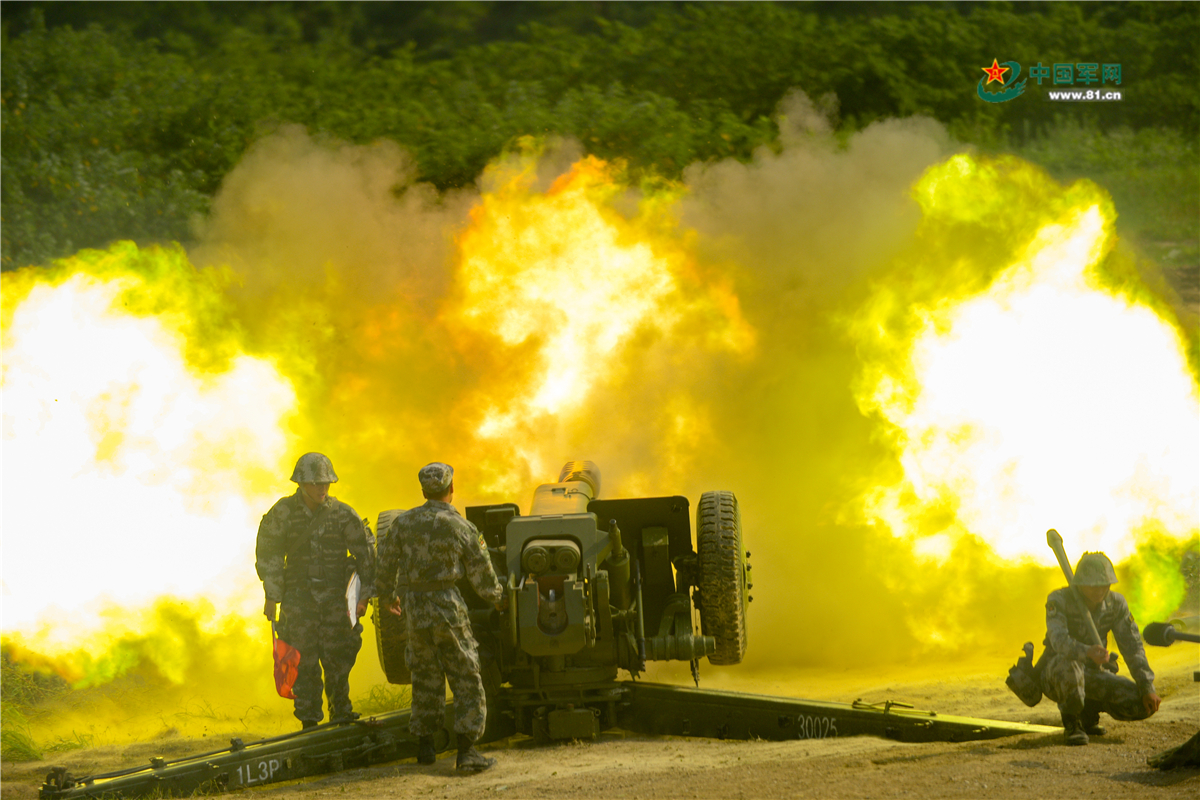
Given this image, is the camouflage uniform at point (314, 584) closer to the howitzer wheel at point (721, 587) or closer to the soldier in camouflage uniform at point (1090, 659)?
the howitzer wheel at point (721, 587)

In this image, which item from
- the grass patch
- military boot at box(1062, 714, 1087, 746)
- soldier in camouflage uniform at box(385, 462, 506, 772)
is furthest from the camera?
the grass patch

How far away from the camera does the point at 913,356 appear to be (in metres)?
11.4

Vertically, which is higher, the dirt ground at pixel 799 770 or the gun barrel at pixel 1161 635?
the gun barrel at pixel 1161 635

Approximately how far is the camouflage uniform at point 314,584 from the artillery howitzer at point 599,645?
0.29m

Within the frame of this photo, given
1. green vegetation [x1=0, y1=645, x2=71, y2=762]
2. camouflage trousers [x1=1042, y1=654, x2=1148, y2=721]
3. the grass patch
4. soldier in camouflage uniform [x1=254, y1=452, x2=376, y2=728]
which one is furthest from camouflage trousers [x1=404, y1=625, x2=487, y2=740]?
green vegetation [x1=0, y1=645, x2=71, y2=762]

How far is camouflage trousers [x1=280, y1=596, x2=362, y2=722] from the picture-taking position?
27.6 feet

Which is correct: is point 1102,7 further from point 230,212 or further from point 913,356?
point 230,212

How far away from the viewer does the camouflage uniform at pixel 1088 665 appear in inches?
278

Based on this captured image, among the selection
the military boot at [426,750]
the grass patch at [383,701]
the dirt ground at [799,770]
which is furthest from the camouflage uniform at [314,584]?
the grass patch at [383,701]

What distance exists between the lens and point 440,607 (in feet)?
23.9

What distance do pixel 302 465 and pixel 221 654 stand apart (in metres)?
3.61

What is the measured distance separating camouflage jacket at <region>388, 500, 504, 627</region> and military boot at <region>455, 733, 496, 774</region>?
69cm

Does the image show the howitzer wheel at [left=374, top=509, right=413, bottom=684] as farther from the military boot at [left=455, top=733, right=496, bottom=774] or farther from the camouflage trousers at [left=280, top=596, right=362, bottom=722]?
the military boot at [left=455, top=733, right=496, bottom=774]

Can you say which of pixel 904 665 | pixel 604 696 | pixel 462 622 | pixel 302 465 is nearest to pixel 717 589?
pixel 604 696
